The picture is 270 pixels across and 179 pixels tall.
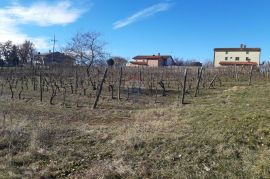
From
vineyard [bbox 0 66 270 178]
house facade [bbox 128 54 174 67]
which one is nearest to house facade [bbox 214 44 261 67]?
house facade [bbox 128 54 174 67]

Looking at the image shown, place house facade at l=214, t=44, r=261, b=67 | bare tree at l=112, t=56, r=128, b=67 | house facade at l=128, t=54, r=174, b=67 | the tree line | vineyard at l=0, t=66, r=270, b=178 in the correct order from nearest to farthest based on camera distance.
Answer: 1. vineyard at l=0, t=66, r=270, b=178
2. bare tree at l=112, t=56, r=128, b=67
3. the tree line
4. house facade at l=214, t=44, r=261, b=67
5. house facade at l=128, t=54, r=174, b=67

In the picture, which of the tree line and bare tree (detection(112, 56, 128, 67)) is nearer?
bare tree (detection(112, 56, 128, 67))

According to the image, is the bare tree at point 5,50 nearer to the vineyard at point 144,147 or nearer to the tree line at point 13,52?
the tree line at point 13,52

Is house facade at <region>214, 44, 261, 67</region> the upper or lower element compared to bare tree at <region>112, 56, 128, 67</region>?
upper

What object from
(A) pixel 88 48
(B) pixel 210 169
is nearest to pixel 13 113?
(B) pixel 210 169

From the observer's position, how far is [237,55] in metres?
82.7

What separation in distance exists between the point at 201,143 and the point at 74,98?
466 inches

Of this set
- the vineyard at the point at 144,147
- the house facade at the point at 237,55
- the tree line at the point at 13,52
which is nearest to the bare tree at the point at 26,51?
the tree line at the point at 13,52

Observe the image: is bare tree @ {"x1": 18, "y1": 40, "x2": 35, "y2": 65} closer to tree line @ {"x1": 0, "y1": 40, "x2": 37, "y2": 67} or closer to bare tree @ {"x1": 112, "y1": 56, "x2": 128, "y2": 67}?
tree line @ {"x1": 0, "y1": 40, "x2": 37, "y2": 67}

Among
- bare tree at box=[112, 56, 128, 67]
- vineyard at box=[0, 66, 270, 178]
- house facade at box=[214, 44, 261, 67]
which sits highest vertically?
house facade at box=[214, 44, 261, 67]

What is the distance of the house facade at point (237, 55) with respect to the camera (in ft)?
264

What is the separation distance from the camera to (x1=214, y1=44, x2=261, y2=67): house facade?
8050 cm

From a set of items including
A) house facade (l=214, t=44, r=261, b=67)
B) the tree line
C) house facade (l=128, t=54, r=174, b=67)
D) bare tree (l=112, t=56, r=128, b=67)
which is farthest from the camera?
house facade (l=128, t=54, r=174, b=67)

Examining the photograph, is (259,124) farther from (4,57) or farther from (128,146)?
(4,57)
